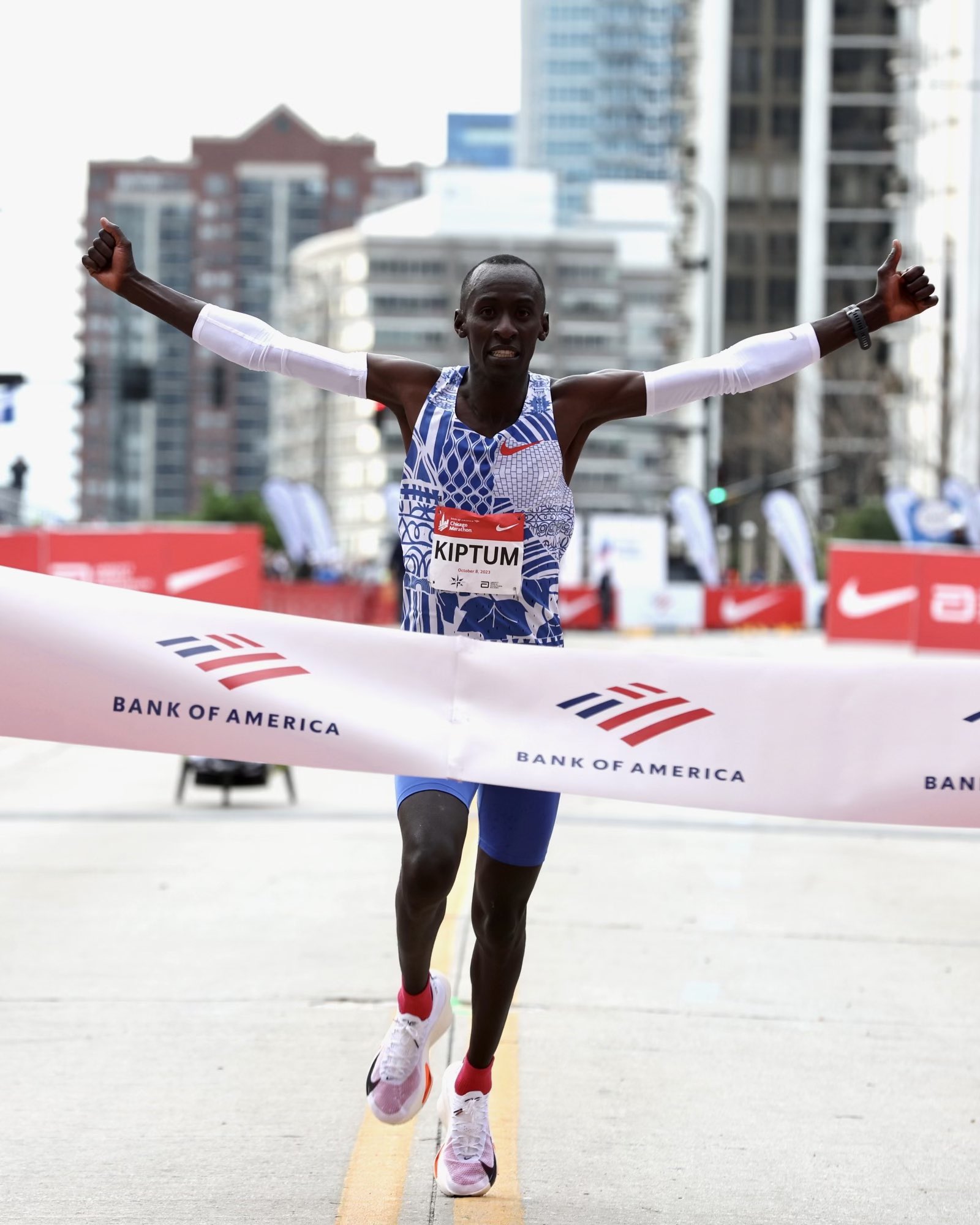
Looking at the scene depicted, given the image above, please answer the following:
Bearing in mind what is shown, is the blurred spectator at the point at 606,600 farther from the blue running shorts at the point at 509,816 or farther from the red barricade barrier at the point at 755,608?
the blue running shorts at the point at 509,816

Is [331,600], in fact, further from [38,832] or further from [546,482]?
[546,482]

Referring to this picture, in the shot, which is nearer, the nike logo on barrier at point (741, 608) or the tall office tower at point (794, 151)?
the nike logo on barrier at point (741, 608)

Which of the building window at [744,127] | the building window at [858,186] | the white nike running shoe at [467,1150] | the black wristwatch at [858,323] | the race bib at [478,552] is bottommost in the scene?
the white nike running shoe at [467,1150]

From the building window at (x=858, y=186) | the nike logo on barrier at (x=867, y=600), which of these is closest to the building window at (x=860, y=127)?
the building window at (x=858, y=186)

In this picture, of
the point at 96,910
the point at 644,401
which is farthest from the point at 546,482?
the point at 96,910

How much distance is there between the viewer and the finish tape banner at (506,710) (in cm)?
487

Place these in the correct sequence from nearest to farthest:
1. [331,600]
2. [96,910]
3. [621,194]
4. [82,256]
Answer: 1. [82,256]
2. [96,910]
3. [331,600]
4. [621,194]

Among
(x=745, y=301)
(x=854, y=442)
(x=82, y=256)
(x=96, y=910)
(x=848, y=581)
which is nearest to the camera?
(x=82, y=256)

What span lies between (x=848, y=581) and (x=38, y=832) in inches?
838

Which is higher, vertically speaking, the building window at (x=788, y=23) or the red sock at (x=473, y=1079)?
the building window at (x=788, y=23)

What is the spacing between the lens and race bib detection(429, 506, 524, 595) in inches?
187

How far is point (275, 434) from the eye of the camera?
19362 centimetres

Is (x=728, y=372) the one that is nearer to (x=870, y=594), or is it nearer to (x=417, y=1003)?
(x=417, y=1003)

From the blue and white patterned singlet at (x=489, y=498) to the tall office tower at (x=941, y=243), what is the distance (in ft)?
196
